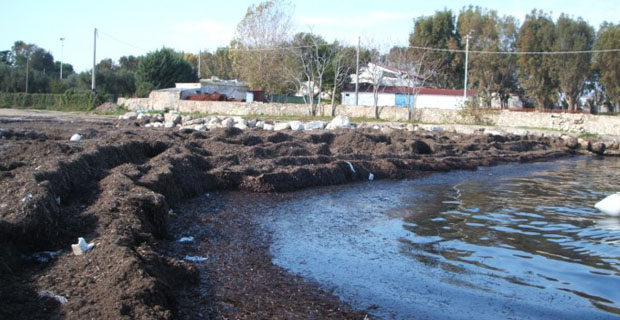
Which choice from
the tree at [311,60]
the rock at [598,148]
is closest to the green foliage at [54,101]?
the tree at [311,60]

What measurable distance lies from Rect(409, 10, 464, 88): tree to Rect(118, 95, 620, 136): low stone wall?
2454cm

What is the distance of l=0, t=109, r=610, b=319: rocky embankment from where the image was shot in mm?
4988

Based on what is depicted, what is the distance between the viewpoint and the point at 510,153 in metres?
24.5

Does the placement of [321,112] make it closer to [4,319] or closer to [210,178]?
A: [210,178]

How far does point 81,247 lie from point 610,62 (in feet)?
161

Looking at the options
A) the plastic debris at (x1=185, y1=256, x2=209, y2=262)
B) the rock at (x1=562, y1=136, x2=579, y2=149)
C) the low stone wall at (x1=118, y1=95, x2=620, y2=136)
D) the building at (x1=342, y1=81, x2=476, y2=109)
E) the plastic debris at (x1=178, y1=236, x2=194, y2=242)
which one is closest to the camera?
the plastic debris at (x1=185, y1=256, x2=209, y2=262)

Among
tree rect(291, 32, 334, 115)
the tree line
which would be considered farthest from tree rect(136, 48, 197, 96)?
tree rect(291, 32, 334, 115)

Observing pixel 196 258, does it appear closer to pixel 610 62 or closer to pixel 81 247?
pixel 81 247

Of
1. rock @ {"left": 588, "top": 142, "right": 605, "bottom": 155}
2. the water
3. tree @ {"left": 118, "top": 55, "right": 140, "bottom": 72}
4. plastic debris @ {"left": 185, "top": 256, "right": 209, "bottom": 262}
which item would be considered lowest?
the water

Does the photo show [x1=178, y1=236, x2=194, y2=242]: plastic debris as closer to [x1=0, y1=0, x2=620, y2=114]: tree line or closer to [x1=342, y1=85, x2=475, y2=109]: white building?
[x1=0, y1=0, x2=620, y2=114]: tree line

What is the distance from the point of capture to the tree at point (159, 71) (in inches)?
2261

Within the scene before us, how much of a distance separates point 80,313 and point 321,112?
38042mm

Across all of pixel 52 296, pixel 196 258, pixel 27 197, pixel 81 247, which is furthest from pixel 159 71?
pixel 52 296

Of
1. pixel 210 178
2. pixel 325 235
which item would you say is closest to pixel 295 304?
pixel 325 235
